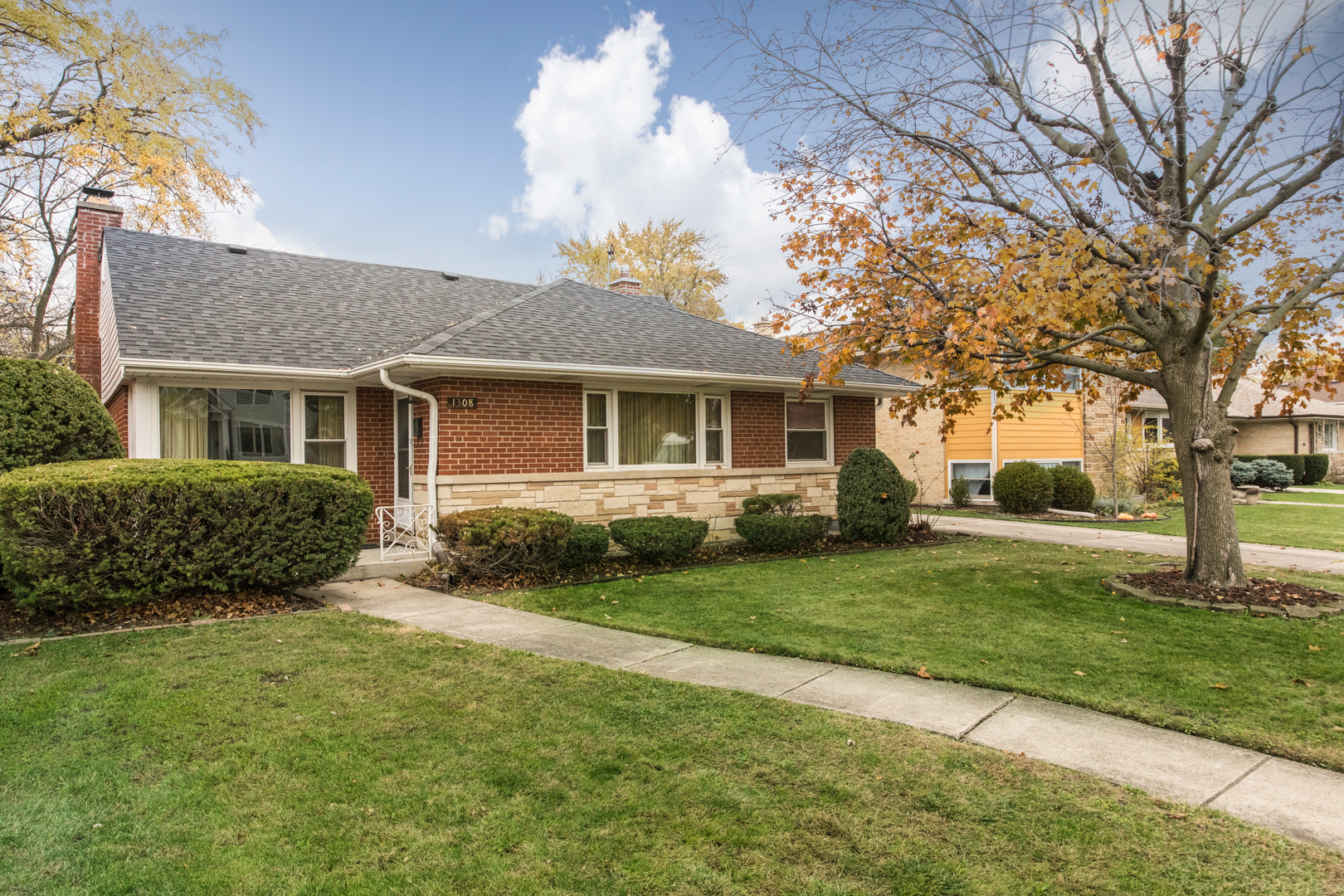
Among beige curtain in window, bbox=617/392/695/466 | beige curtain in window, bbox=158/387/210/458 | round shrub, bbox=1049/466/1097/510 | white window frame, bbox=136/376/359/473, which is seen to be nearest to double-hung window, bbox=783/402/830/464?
beige curtain in window, bbox=617/392/695/466

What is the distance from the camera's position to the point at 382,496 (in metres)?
11.6

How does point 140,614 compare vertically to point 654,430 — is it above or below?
below

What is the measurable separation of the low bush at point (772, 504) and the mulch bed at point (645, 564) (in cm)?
61

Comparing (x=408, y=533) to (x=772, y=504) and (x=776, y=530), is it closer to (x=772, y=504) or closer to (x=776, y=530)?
(x=776, y=530)

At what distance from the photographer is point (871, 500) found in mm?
12039

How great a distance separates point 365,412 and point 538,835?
9627mm

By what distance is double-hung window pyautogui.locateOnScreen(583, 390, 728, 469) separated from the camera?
37.3 feet

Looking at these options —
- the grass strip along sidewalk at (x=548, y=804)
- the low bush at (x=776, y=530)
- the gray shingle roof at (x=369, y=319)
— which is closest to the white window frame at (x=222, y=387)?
the gray shingle roof at (x=369, y=319)

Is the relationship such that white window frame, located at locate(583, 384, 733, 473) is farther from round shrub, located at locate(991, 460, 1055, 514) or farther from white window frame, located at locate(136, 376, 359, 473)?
round shrub, located at locate(991, 460, 1055, 514)

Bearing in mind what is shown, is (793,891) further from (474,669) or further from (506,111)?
(506,111)

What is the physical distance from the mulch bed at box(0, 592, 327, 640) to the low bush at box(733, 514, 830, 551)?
234 inches

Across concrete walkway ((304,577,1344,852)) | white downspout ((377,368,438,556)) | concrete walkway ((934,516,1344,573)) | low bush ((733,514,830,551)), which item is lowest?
concrete walkway ((304,577,1344,852))

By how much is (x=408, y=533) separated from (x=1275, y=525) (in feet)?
53.1

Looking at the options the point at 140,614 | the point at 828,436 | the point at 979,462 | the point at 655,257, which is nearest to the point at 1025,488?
the point at 979,462
